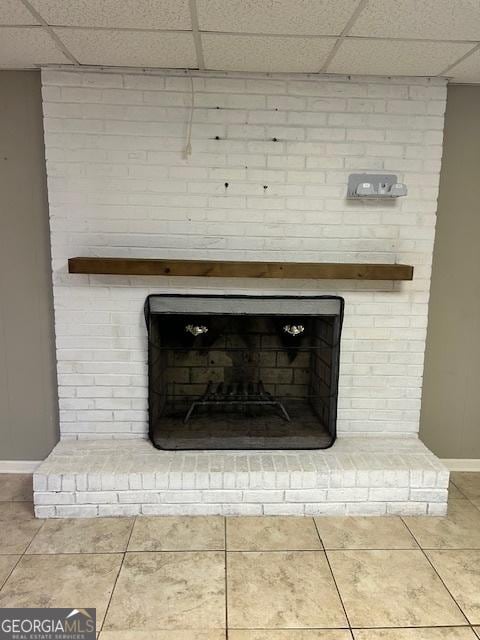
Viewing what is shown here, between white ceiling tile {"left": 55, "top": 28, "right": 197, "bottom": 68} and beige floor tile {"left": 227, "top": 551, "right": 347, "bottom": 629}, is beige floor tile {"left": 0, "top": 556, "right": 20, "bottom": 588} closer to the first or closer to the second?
beige floor tile {"left": 227, "top": 551, "right": 347, "bottom": 629}

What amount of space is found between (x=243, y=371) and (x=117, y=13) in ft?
5.87

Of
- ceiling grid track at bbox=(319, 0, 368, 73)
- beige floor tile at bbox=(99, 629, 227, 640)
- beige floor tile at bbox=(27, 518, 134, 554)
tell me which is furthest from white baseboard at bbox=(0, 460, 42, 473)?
ceiling grid track at bbox=(319, 0, 368, 73)

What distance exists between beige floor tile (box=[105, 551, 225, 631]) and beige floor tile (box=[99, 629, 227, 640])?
0.06ft

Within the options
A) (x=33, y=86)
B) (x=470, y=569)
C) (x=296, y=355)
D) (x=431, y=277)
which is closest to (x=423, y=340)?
(x=431, y=277)

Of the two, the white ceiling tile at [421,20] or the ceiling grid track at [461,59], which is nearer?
the white ceiling tile at [421,20]

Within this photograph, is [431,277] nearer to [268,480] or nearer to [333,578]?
[268,480]

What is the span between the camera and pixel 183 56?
2.09 m

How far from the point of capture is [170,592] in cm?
173

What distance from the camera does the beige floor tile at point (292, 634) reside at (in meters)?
1.53

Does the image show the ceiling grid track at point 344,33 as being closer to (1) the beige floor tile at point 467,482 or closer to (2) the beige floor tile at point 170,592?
(2) the beige floor tile at point 170,592

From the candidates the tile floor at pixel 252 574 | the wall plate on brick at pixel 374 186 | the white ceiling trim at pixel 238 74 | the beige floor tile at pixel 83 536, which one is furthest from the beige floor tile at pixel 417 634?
the white ceiling trim at pixel 238 74

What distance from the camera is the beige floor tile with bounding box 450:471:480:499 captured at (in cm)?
248

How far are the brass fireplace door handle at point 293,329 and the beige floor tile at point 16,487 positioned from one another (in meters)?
1.59

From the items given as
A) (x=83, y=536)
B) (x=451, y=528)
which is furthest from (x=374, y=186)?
(x=83, y=536)
